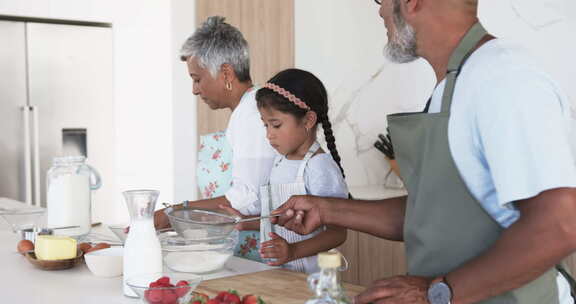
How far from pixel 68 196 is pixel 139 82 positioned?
7.04 ft

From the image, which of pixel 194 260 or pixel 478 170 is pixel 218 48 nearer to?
pixel 194 260

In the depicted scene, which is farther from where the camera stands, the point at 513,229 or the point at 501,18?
the point at 501,18

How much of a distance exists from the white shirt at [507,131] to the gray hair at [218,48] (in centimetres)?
114

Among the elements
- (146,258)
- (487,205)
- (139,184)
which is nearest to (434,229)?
(487,205)

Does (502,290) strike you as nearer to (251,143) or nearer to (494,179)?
(494,179)

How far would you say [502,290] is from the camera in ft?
3.52

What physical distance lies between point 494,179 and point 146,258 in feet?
2.51

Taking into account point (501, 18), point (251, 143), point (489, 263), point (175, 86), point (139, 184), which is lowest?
point (139, 184)

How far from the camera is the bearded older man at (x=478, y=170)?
100 centimetres

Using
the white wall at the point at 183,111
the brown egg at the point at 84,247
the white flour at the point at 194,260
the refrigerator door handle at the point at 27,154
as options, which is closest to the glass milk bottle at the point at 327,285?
the white flour at the point at 194,260

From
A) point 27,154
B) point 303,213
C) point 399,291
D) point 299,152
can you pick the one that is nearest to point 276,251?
point 303,213

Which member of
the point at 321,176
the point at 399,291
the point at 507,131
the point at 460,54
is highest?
the point at 460,54

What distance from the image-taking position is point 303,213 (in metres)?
1.66

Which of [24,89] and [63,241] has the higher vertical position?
[24,89]
